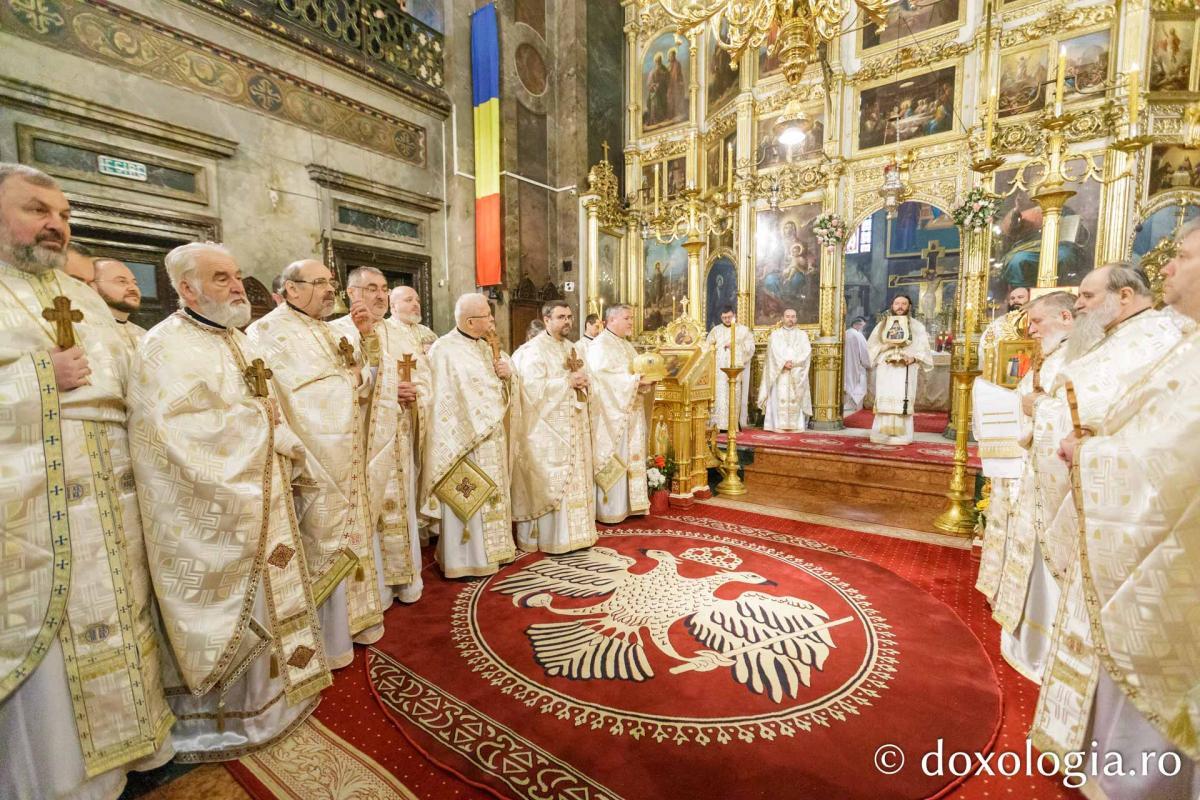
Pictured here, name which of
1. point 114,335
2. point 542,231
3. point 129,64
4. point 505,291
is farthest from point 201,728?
point 542,231

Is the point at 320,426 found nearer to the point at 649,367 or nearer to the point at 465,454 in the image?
the point at 465,454

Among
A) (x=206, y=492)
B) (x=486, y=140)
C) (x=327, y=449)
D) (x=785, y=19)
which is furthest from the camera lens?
(x=486, y=140)

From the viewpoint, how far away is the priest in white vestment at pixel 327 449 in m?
2.89

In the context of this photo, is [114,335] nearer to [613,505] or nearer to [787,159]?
[613,505]

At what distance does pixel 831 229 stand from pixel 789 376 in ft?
9.88

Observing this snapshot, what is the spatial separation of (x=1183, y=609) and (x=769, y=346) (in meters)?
9.44

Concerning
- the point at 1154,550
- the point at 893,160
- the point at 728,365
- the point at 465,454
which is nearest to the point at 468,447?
the point at 465,454

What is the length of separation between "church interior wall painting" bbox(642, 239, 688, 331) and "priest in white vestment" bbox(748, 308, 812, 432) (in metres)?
3.50

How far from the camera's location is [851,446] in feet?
27.2

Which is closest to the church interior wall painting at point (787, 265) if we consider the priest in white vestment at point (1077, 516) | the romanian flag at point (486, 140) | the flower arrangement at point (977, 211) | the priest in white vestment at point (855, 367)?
the priest in white vestment at point (855, 367)

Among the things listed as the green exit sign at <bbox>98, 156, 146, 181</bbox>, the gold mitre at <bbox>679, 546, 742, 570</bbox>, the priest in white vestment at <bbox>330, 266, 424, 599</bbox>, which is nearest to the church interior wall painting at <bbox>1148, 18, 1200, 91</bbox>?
the gold mitre at <bbox>679, 546, 742, 570</bbox>

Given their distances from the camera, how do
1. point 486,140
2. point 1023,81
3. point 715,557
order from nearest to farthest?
point 715,557 → point 1023,81 → point 486,140

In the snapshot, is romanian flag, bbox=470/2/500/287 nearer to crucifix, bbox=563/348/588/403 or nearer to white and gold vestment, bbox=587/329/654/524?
white and gold vestment, bbox=587/329/654/524

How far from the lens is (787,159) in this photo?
11.4m
